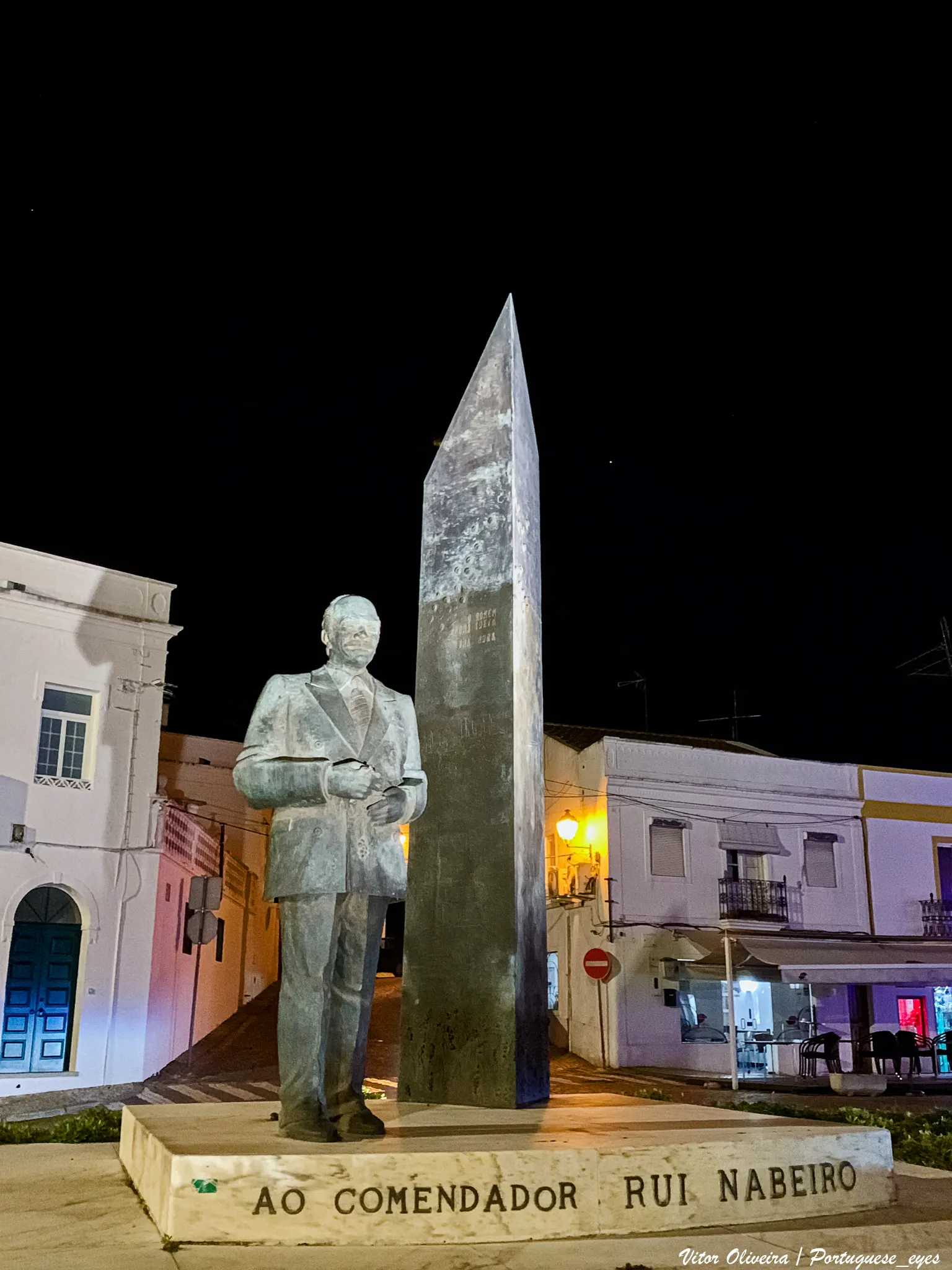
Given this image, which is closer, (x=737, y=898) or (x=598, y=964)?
(x=598, y=964)

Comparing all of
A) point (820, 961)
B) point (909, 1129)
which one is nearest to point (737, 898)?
point (820, 961)

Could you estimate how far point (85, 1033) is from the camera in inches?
658

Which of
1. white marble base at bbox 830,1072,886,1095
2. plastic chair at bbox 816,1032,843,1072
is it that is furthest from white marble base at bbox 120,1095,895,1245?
plastic chair at bbox 816,1032,843,1072

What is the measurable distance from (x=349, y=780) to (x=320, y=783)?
110 mm

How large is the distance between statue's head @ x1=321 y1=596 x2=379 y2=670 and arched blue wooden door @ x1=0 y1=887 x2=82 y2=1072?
45.9ft

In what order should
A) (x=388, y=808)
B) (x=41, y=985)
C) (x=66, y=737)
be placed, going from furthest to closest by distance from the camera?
(x=66, y=737) → (x=41, y=985) → (x=388, y=808)

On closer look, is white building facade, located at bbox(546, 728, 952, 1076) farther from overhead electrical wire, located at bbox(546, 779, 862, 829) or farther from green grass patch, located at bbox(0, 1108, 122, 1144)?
green grass patch, located at bbox(0, 1108, 122, 1144)

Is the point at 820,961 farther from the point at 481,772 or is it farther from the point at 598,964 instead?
the point at 481,772

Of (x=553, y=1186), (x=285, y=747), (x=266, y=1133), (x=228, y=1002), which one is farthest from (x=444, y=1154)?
(x=228, y=1002)

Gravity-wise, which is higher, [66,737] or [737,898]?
[66,737]

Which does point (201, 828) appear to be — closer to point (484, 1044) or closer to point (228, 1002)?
point (228, 1002)

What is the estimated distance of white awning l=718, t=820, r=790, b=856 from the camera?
24016mm

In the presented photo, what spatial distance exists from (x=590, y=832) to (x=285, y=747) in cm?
1968

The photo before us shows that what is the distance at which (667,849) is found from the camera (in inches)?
925
